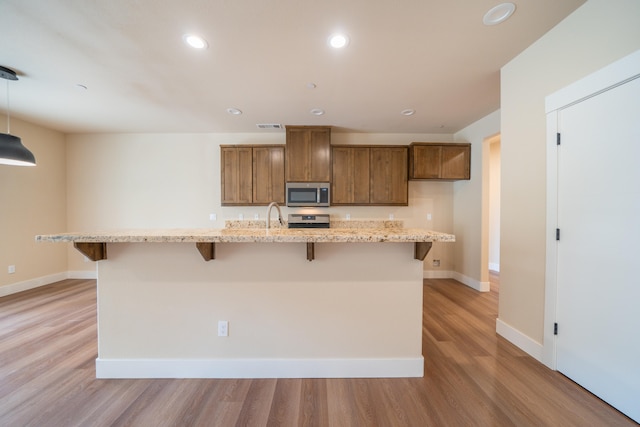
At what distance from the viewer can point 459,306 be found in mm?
3018

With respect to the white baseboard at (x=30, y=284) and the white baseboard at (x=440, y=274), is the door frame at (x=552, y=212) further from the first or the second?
the white baseboard at (x=30, y=284)

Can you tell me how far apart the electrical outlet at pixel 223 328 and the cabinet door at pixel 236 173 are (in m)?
2.65

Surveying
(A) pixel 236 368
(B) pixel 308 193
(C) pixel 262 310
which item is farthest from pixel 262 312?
(B) pixel 308 193

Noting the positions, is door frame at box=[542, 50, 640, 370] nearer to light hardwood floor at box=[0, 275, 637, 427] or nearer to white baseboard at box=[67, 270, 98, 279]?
light hardwood floor at box=[0, 275, 637, 427]

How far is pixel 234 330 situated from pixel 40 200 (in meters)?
4.80

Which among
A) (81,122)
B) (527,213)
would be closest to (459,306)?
(527,213)

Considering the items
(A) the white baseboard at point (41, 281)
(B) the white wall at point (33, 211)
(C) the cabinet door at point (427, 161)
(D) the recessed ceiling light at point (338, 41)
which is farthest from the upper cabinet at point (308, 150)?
(A) the white baseboard at point (41, 281)

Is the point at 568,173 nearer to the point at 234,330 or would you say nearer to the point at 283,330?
the point at 283,330

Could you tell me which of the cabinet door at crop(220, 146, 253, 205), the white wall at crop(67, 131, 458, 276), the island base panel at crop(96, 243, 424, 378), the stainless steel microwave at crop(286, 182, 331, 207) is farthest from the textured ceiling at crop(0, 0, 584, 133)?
the island base panel at crop(96, 243, 424, 378)

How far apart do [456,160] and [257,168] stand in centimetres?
355

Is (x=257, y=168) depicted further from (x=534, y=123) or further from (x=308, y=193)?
(x=534, y=123)

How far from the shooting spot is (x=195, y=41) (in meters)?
1.86

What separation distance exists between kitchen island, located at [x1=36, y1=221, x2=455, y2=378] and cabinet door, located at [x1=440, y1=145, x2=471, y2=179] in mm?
→ 2872

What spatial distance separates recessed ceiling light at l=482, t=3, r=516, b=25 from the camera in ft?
5.04
